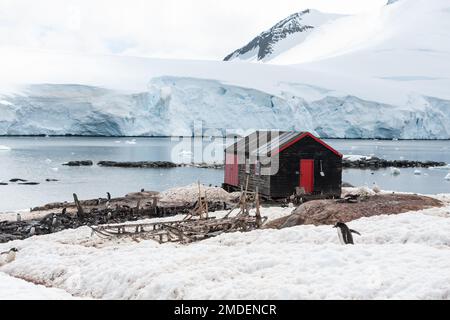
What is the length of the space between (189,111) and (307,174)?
6395cm

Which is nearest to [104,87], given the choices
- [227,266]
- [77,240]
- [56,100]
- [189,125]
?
[56,100]

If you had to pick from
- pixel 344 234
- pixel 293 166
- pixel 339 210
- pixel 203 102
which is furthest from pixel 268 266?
pixel 203 102

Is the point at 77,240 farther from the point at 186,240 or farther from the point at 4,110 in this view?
the point at 4,110

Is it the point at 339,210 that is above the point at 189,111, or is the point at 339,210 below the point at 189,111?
below

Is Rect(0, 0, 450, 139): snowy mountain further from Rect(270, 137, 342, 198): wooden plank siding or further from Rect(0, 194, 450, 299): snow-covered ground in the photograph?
Rect(0, 194, 450, 299): snow-covered ground

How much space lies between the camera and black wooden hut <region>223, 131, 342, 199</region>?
27672mm

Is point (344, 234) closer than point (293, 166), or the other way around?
point (344, 234)

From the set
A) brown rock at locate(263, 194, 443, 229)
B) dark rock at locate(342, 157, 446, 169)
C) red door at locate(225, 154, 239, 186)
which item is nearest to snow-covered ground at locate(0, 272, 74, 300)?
brown rock at locate(263, 194, 443, 229)

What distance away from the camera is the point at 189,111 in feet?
299

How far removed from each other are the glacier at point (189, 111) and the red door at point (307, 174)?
197ft

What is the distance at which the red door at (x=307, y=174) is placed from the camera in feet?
92.9

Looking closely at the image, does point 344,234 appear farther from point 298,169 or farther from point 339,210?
point 298,169

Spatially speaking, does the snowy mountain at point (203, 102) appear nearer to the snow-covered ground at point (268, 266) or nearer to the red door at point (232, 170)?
the red door at point (232, 170)
